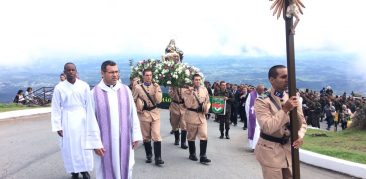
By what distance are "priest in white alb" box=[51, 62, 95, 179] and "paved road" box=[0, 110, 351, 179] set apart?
2.00ft

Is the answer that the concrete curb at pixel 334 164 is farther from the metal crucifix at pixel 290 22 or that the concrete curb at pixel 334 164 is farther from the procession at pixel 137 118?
the metal crucifix at pixel 290 22

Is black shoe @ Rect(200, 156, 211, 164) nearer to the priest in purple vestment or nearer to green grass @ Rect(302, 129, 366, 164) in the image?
the priest in purple vestment

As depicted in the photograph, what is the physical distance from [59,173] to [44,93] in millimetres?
18537

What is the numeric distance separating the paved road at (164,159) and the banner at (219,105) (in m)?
0.87

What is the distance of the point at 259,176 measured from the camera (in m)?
9.17

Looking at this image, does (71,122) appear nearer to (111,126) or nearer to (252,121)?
(111,126)

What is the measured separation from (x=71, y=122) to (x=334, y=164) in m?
5.13

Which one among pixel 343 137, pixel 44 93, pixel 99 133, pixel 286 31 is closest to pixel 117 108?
pixel 99 133

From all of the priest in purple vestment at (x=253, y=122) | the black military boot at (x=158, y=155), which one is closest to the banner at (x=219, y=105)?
the priest in purple vestment at (x=253, y=122)

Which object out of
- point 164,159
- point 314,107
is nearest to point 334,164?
point 164,159

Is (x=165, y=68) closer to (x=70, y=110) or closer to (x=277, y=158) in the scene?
(x=70, y=110)

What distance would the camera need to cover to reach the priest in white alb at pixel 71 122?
874 cm

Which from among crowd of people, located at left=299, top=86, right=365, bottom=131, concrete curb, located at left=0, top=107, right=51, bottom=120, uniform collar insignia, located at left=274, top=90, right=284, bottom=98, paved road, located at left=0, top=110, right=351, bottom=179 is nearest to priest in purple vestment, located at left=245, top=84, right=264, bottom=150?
paved road, located at left=0, top=110, right=351, bottom=179

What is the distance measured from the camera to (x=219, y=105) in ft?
52.3
